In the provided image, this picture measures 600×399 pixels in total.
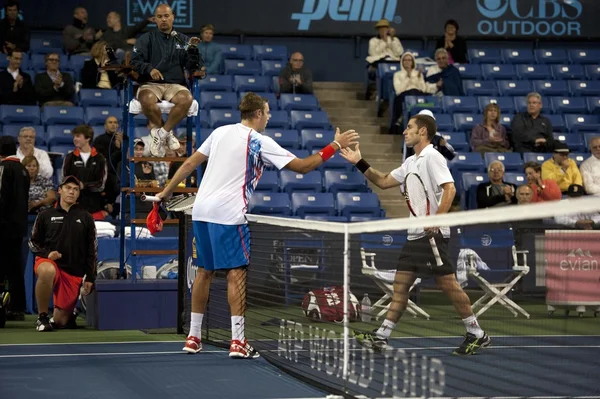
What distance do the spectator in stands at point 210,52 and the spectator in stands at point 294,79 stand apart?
1.31 metres

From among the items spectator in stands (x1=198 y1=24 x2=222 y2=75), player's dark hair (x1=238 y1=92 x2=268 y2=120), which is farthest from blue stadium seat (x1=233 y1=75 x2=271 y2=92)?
player's dark hair (x1=238 y1=92 x2=268 y2=120)

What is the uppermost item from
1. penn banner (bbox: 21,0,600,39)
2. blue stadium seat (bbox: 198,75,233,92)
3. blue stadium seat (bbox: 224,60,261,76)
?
penn banner (bbox: 21,0,600,39)

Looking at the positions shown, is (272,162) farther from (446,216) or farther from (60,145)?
(60,145)

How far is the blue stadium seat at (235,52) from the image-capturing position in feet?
71.4

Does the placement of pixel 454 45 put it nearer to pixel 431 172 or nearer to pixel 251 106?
pixel 431 172

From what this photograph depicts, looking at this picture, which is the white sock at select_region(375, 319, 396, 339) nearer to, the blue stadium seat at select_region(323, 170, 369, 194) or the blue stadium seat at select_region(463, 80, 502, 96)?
the blue stadium seat at select_region(323, 170, 369, 194)

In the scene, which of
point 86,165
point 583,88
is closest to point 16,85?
point 86,165

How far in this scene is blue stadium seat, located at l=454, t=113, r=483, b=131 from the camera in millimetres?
19922

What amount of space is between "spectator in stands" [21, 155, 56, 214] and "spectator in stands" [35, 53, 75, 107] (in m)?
3.84

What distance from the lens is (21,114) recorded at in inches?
708

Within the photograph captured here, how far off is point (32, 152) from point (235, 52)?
7.64 metres

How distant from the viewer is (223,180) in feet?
28.9

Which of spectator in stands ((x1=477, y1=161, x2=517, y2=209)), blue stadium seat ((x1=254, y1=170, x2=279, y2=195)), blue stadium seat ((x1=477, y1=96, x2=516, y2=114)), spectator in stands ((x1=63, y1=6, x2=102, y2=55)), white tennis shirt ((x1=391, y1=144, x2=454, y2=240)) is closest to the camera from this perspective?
white tennis shirt ((x1=391, y1=144, x2=454, y2=240))

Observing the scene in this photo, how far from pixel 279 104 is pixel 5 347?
1072 cm
